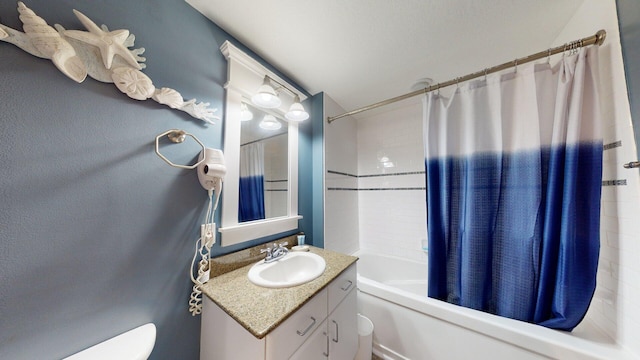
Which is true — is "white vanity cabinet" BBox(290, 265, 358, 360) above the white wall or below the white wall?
below

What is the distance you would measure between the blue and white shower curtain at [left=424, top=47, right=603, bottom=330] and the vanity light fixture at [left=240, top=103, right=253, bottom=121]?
137 cm

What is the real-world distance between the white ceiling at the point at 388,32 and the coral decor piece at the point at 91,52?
0.51 metres

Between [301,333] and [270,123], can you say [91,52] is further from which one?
[301,333]

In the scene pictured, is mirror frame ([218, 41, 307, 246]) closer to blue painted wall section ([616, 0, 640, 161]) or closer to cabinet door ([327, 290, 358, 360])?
cabinet door ([327, 290, 358, 360])

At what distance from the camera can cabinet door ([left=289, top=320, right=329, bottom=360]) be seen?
2.46 ft

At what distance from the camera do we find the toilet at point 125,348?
0.62m

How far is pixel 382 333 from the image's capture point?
133 cm

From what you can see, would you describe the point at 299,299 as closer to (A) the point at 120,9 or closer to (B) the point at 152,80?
(B) the point at 152,80

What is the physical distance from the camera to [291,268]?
1.23 meters

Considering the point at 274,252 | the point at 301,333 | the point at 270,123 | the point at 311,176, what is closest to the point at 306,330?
the point at 301,333

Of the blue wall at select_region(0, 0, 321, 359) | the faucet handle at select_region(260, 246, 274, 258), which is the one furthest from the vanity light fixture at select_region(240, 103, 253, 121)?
the faucet handle at select_region(260, 246, 274, 258)

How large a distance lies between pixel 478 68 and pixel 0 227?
2.65 m

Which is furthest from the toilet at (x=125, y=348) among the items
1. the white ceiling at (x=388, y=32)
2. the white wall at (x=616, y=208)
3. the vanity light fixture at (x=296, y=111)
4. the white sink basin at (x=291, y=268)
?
the white wall at (x=616, y=208)

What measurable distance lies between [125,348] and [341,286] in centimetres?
92
